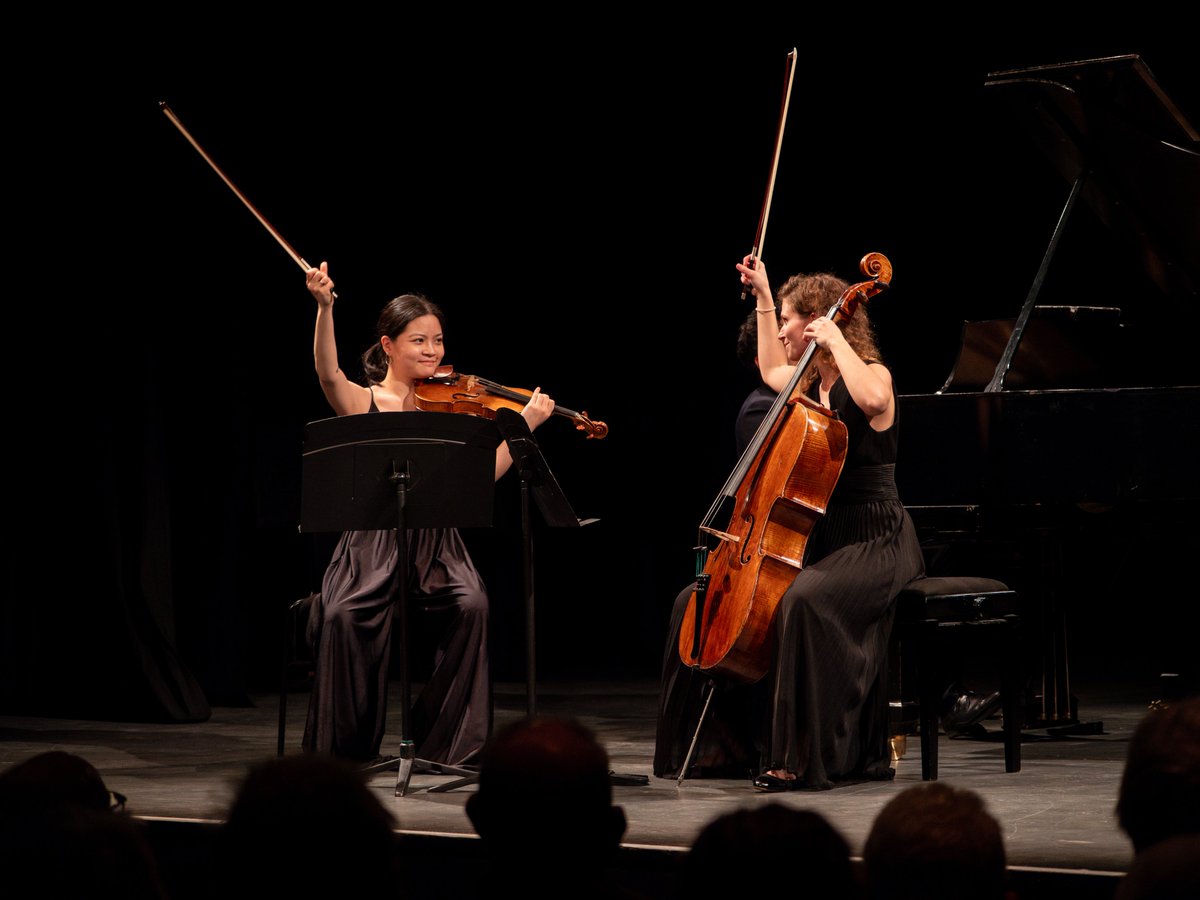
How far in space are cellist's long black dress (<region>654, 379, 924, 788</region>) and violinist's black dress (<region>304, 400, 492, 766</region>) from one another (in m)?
0.57

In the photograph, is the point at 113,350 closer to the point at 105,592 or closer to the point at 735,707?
the point at 105,592

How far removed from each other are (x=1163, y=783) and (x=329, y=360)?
3252mm

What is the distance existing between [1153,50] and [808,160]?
1.50 meters

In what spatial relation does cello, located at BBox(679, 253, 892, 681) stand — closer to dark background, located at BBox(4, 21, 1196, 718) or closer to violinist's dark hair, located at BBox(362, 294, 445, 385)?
violinist's dark hair, located at BBox(362, 294, 445, 385)

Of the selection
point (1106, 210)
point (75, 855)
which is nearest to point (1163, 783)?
point (75, 855)

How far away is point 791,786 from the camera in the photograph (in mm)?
4027

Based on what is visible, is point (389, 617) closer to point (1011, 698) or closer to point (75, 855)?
point (1011, 698)

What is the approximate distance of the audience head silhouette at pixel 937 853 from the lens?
155cm

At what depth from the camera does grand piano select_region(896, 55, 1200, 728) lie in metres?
4.62

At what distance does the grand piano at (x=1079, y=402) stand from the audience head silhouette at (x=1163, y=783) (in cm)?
289

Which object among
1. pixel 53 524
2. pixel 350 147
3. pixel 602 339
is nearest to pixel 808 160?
pixel 602 339

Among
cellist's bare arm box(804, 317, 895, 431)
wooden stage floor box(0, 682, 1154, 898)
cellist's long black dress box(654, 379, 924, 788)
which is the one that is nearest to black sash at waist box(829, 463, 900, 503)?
cellist's long black dress box(654, 379, 924, 788)

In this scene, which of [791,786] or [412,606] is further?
[412,606]

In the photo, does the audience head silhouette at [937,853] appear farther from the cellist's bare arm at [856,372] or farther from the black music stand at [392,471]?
the cellist's bare arm at [856,372]
